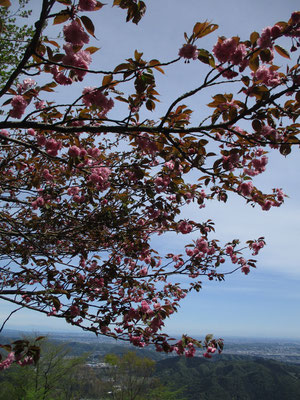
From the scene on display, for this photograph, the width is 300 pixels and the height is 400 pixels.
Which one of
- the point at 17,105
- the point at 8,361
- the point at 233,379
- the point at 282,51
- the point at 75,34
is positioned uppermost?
the point at 282,51

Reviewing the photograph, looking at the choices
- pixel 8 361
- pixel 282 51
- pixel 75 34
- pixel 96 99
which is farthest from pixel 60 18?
pixel 8 361

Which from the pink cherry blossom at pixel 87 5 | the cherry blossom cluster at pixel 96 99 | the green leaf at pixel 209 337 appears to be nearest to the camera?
the pink cherry blossom at pixel 87 5

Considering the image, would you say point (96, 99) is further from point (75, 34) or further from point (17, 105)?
point (17, 105)

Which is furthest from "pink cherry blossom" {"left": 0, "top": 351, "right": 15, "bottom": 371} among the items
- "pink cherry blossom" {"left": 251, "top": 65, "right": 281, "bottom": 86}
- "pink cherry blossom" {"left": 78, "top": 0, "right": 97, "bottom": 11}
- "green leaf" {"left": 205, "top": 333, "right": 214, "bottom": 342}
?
"pink cherry blossom" {"left": 251, "top": 65, "right": 281, "bottom": 86}

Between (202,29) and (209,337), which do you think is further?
(209,337)

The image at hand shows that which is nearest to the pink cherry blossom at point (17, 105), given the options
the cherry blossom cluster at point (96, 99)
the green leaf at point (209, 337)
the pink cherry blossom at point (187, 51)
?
the cherry blossom cluster at point (96, 99)

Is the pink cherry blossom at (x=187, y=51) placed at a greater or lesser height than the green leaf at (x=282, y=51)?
lesser

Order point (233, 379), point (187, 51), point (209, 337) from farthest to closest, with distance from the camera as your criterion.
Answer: point (233, 379)
point (209, 337)
point (187, 51)

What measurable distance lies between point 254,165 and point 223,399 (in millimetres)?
57161

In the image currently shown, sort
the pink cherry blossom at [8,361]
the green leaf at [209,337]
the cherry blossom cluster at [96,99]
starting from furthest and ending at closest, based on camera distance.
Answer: the green leaf at [209,337], the pink cherry blossom at [8,361], the cherry blossom cluster at [96,99]

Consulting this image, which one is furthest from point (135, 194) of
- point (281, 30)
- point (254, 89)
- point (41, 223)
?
point (281, 30)

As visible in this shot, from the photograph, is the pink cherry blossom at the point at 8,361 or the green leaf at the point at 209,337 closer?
the pink cherry blossom at the point at 8,361

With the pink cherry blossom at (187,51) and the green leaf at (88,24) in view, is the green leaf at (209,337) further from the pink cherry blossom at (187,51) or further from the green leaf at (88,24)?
the green leaf at (88,24)

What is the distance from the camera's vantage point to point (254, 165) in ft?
8.42
